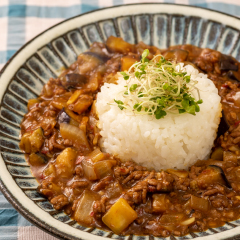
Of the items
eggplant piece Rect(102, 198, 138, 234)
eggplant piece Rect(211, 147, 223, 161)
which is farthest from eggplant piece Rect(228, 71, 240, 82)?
eggplant piece Rect(102, 198, 138, 234)

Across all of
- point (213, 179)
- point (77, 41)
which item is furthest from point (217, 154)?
point (77, 41)

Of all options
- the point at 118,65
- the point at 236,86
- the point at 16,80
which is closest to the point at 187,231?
the point at 236,86

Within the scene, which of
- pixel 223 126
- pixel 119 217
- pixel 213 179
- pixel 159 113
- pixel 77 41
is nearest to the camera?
pixel 119 217

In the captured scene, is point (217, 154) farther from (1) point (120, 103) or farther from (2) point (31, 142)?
(2) point (31, 142)

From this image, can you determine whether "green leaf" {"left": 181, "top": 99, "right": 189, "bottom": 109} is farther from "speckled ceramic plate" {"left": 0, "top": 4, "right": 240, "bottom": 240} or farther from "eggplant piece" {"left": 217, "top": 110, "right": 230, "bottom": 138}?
"speckled ceramic plate" {"left": 0, "top": 4, "right": 240, "bottom": 240}

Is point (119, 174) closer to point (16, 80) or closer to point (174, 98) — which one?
point (174, 98)
